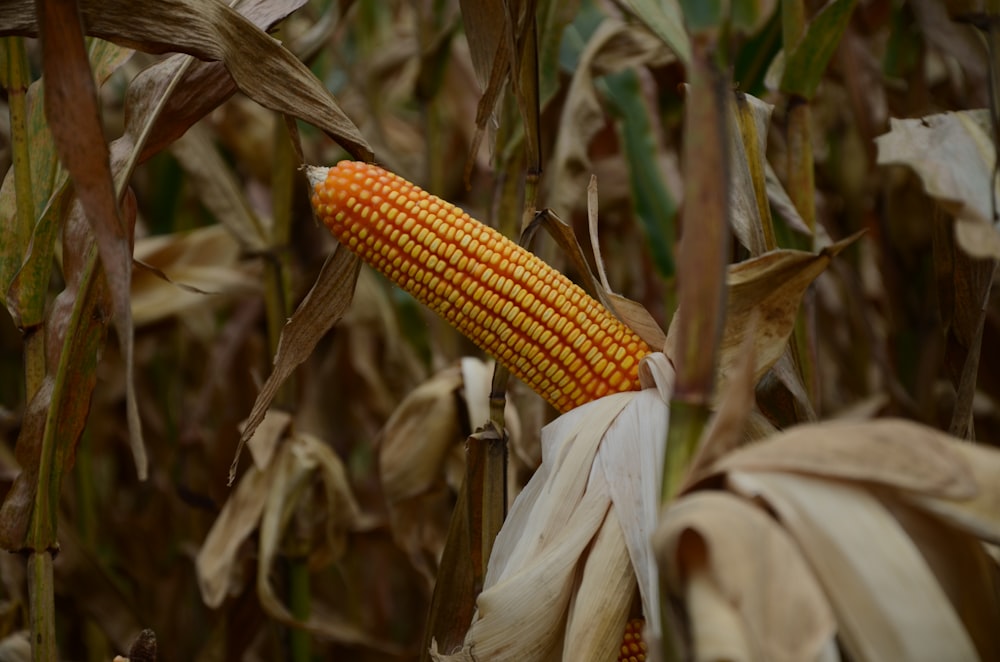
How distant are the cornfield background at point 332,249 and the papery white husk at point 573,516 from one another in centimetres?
25

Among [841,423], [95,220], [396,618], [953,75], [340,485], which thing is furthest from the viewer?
[396,618]

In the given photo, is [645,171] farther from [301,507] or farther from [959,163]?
[959,163]

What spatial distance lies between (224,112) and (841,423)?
260cm

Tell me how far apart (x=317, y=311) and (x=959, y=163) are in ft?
2.51

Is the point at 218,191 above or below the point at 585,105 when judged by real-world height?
below

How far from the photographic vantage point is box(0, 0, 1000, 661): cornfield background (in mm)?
1143

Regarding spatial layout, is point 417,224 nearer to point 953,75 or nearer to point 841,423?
point 841,423

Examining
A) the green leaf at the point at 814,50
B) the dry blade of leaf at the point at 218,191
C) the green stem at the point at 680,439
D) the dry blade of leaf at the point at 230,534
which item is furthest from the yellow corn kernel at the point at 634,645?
the dry blade of leaf at the point at 218,191

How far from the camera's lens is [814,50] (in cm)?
146

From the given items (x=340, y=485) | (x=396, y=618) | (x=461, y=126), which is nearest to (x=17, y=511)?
(x=340, y=485)

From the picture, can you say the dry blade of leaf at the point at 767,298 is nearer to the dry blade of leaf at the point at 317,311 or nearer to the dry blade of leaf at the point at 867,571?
the dry blade of leaf at the point at 867,571

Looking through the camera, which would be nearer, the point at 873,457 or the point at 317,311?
the point at 873,457

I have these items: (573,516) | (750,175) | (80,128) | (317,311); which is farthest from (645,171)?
(80,128)

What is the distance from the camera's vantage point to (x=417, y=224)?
104cm
